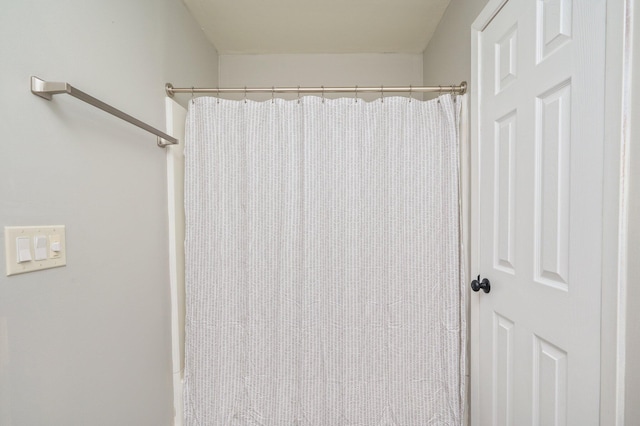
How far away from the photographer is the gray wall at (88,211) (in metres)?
0.74

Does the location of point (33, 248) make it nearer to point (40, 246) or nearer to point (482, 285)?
point (40, 246)

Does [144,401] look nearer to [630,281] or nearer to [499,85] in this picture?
[630,281]

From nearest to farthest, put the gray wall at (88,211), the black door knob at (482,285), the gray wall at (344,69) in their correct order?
the gray wall at (88,211) → the black door knob at (482,285) → the gray wall at (344,69)

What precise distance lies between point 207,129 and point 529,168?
140 cm

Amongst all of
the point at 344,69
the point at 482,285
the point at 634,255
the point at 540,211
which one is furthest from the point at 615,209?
the point at 344,69

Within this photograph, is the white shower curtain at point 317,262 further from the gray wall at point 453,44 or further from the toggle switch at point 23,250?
the toggle switch at point 23,250

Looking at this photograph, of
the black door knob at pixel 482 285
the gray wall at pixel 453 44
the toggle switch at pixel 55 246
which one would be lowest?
the black door knob at pixel 482 285

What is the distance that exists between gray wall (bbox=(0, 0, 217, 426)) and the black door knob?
1.44m

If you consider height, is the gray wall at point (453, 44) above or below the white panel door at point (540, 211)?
above

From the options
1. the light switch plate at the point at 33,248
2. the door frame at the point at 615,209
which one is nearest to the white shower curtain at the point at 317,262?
the light switch plate at the point at 33,248

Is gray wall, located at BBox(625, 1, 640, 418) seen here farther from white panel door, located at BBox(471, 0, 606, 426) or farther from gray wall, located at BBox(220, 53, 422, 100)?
gray wall, located at BBox(220, 53, 422, 100)

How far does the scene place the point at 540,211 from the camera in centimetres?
93

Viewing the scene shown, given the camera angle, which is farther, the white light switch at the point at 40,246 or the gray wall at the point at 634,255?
the white light switch at the point at 40,246

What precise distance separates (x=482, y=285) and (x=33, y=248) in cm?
155
